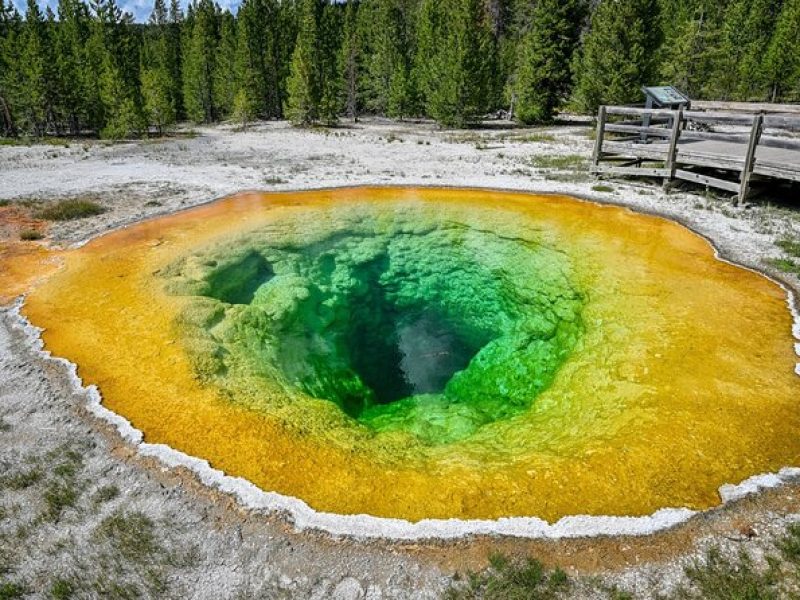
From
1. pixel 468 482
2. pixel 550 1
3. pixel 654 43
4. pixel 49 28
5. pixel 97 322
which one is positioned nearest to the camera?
pixel 468 482

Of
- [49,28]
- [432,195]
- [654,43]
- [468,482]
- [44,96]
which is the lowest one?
[468,482]

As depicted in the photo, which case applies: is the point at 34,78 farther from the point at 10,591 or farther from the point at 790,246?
the point at 790,246

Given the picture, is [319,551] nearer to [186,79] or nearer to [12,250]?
[12,250]

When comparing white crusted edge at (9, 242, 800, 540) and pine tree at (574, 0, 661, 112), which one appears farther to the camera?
pine tree at (574, 0, 661, 112)

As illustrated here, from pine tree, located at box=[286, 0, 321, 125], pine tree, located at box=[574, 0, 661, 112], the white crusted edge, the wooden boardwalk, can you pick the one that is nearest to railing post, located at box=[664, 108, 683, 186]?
the wooden boardwalk

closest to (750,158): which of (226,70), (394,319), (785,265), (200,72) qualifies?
(785,265)

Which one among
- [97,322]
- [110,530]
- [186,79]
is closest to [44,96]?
[186,79]

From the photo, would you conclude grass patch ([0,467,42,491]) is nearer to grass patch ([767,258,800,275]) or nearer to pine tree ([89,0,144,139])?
grass patch ([767,258,800,275])
